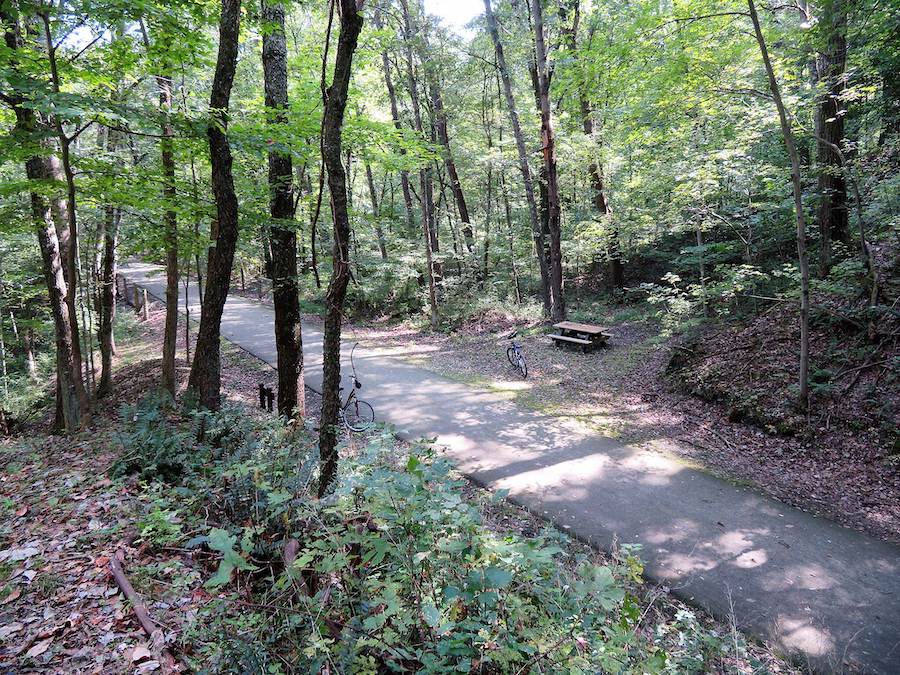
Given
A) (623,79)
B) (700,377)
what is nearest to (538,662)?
(700,377)

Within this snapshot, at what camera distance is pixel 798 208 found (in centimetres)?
675

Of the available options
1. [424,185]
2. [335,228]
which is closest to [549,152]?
[424,185]

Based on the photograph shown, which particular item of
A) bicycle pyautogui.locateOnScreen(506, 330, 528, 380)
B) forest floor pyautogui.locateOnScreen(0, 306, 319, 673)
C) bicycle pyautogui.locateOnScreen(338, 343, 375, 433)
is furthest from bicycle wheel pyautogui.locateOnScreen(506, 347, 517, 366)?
forest floor pyautogui.locateOnScreen(0, 306, 319, 673)

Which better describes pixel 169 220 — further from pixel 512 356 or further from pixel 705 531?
pixel 705 531

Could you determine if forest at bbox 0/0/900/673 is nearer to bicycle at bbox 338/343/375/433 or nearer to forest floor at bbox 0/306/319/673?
forest floor at bbox 0/306/319/673

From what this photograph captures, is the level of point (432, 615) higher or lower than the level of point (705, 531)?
higher

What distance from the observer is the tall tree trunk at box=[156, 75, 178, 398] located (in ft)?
21.2

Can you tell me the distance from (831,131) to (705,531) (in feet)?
26.4

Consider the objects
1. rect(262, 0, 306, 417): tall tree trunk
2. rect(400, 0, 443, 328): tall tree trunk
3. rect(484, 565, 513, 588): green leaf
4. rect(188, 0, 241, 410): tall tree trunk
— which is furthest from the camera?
rect(400, 0, 443, 328): tall tree trunk

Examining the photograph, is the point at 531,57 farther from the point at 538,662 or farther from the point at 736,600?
the point at 538,662

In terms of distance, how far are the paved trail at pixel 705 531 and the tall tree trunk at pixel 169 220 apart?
4.54 metres

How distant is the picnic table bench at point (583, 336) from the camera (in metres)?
13.0

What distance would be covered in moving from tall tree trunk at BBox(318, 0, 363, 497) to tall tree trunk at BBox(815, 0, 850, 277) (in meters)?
6.48

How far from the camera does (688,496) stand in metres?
6.13
